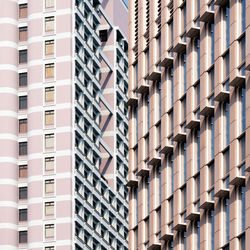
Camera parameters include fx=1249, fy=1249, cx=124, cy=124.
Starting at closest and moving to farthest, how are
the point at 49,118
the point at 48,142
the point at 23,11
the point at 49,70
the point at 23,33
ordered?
1. the point at 48,142
2. the point at 49,118
3. the point at 49,70
4. the point at 23,33
5. the point at 23,11

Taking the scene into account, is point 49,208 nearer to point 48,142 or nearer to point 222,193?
point 48,142

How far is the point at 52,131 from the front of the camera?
137500 millimetres

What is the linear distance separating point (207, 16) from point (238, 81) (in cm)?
807

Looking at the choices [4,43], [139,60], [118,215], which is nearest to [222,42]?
[139,60]

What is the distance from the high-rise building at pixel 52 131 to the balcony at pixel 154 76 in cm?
5025

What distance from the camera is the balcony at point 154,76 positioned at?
84312mm

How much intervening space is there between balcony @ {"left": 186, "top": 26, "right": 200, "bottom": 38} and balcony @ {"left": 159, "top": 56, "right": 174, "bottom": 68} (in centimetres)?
462

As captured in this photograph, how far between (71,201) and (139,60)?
47.8 metres

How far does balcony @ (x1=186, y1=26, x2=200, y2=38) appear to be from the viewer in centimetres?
7719

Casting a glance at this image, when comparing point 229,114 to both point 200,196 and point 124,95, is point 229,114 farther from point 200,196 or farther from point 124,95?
point 124,95

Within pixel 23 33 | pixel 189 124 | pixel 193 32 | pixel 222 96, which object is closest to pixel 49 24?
pixel 23 33

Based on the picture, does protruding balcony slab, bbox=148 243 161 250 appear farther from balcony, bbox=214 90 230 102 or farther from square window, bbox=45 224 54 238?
square window, bbox=45 224 54 238

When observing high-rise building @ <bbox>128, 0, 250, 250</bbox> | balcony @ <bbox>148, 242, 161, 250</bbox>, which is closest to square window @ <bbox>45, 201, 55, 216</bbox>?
high-rise building @ <bbox>128, 0, 250, 250</bbox>

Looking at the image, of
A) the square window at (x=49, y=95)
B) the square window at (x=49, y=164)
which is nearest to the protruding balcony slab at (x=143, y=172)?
the square window at (x=49, y=164)
